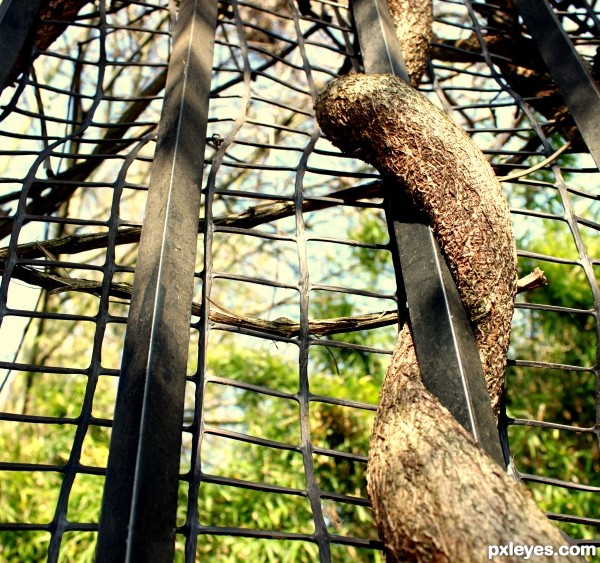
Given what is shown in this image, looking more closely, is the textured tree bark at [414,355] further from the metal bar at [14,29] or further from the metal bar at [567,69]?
the metal bar at [14,29]

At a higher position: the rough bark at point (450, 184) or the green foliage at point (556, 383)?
the green foliage at point (556, 383)

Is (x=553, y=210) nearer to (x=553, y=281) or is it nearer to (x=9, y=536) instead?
(x=553, y=281)

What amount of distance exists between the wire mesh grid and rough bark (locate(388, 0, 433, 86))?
3.2 inches

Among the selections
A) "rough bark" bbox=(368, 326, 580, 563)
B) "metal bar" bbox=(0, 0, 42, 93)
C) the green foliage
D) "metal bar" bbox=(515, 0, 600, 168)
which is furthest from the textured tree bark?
the green foliage

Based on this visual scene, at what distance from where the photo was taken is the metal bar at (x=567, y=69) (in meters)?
1.31

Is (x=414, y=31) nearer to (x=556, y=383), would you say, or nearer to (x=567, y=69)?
(x=567, y=69)

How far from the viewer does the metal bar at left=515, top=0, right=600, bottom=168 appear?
1.31 m

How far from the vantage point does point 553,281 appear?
345 centimetres

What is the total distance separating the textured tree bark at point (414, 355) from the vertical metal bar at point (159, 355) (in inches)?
8.6

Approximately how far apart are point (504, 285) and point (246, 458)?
8.35 feet

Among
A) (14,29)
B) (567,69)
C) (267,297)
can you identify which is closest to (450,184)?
(567,69)

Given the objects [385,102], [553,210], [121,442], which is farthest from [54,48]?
[121,442]

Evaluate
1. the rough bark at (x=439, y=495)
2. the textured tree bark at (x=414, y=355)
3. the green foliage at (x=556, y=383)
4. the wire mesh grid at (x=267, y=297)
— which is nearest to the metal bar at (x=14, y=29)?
the wire mesh grid at (x=267, y=297)

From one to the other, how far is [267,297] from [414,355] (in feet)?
12.4
